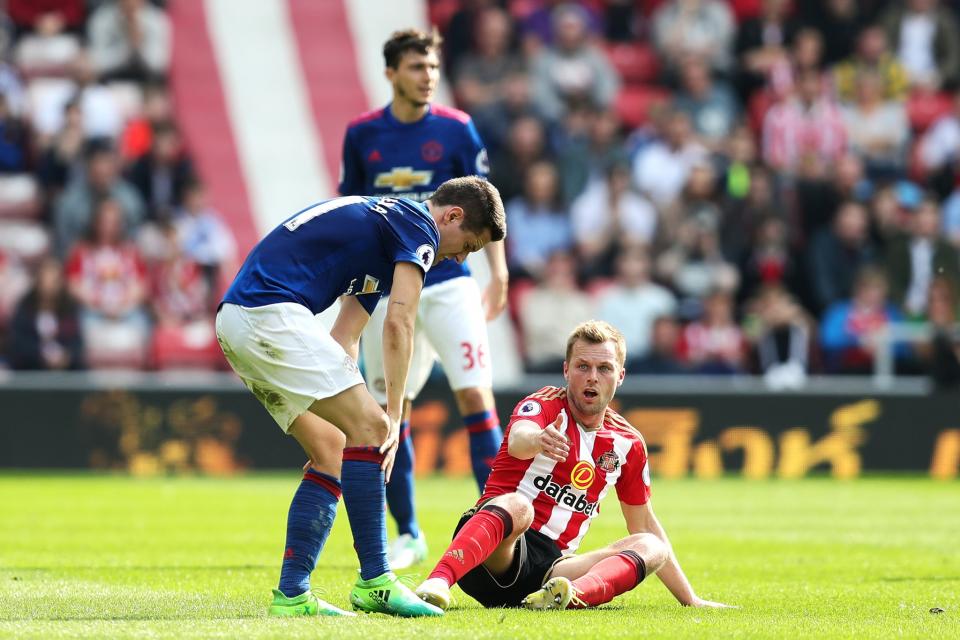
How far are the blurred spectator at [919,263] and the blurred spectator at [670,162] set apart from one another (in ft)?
9.23

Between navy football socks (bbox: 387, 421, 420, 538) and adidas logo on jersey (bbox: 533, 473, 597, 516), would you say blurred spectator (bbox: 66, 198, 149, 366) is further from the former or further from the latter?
adidas logo on jersey (bbox: 533, 473, 597, 516)

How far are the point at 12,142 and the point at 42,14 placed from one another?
2.55m

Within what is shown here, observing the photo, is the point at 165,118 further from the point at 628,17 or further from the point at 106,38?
the point at 628,17

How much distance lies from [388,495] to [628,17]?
15819 mm

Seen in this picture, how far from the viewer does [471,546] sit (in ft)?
20.6

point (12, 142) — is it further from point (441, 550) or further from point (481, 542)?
point (481, 542)

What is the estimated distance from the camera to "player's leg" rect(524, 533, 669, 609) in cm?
650

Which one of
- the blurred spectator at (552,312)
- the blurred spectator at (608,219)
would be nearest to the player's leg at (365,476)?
the blurred spectator at (552,312)

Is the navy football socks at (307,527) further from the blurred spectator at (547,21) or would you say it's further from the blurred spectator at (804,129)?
the blurred spectator at (547,21)

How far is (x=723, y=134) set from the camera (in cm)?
2097

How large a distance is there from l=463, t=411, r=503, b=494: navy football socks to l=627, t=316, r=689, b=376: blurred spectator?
29.3 ft

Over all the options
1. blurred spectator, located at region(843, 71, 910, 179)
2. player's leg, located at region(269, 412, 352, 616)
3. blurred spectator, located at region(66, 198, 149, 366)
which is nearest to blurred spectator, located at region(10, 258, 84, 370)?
blurred spectator, located at region(66, 198, 149, 366)

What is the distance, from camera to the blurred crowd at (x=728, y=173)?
18.2 meters

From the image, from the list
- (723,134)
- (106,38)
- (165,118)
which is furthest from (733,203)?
(106,38)
